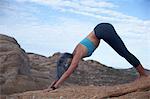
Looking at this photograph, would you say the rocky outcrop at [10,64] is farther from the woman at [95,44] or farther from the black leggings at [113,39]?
the black leggings at [113,39]

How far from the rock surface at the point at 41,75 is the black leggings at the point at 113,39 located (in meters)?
0.45

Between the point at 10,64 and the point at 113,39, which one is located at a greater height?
the point at 113,39

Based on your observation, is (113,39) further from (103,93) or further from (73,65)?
(103,93)

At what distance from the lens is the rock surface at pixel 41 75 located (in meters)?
6.94

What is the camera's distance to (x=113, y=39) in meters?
6.75

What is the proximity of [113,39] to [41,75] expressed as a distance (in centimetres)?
856

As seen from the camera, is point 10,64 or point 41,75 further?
point 41,75

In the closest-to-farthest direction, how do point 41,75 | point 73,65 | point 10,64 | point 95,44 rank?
point 73,65, point 95,44, point 10,64, point 41,75

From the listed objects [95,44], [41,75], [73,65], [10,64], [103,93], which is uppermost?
[95,44]

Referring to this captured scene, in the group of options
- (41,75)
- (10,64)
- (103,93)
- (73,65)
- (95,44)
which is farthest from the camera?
(41,75)

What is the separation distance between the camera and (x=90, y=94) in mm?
6562

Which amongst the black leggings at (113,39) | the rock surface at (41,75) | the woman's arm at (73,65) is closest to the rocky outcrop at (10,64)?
the rock surface at (41,75)

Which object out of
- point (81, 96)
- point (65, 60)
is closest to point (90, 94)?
point (81, 96)

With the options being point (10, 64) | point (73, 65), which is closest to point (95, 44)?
point (73, 65)
